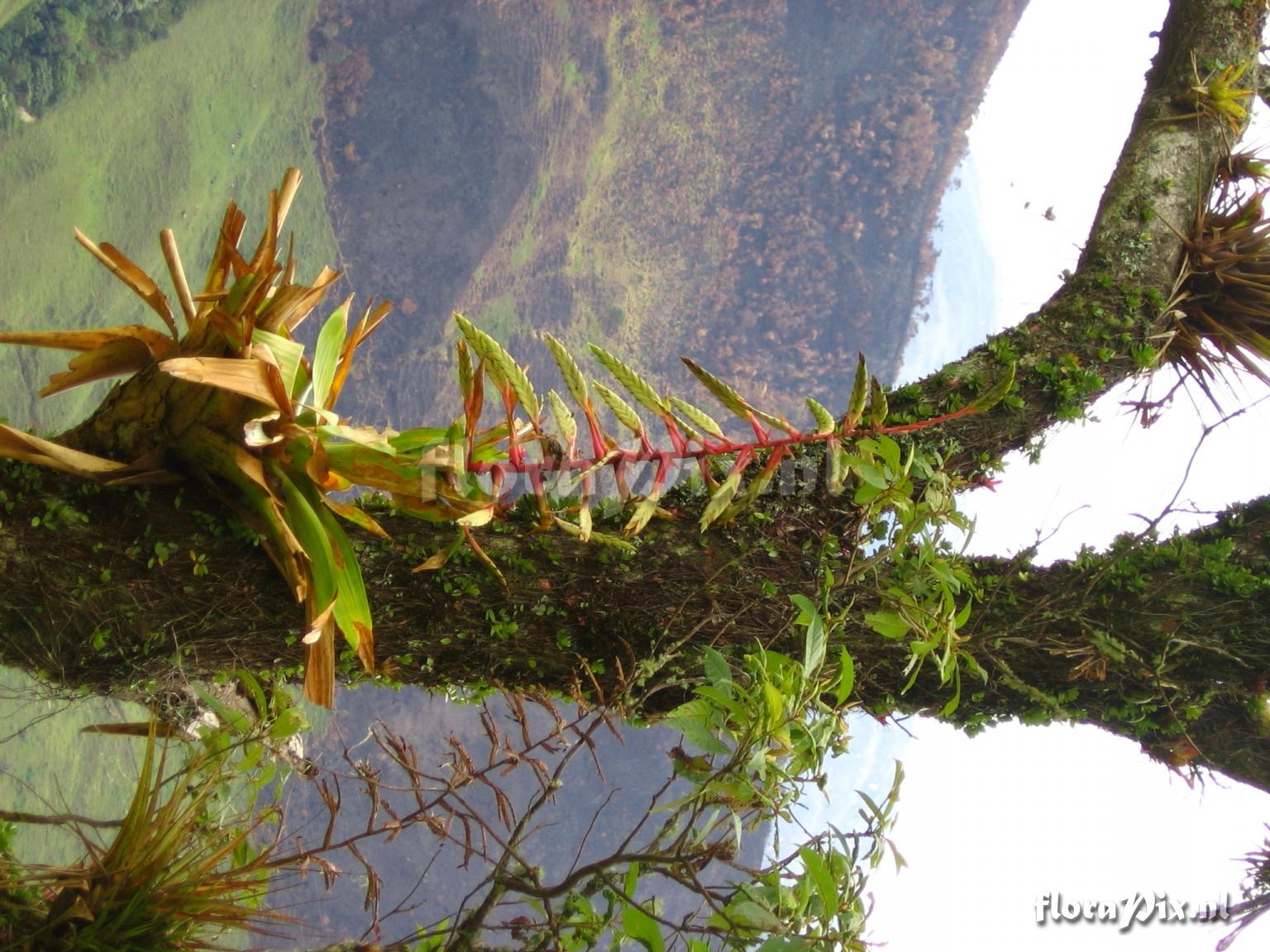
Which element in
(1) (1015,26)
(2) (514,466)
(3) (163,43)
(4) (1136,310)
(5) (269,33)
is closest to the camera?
(2) (514,466)

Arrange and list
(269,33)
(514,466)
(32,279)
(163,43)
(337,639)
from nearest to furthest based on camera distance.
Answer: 1. (514,466)
2. (337,639)
3. (32,279)
4. (163,43)
5. (269,33)

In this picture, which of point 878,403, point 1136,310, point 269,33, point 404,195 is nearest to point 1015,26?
point 404,195

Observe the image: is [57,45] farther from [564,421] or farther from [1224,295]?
[1224,295]

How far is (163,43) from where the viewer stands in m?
5.14

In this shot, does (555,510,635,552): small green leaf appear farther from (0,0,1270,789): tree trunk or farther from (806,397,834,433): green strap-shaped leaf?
(806,397,834,433): green strap-shaped leaf

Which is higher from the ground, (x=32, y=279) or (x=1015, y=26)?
(x=1015, y=26)

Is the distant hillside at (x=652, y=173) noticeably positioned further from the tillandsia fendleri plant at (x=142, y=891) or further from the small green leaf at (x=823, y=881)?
the small green leaf at (x=823, y=881)

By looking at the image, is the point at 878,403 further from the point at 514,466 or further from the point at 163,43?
the point at 163,43

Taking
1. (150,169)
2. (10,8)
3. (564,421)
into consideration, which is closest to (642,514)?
(564,421)

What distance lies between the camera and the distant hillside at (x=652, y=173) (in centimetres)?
704

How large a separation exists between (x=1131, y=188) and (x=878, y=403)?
1.16 meters

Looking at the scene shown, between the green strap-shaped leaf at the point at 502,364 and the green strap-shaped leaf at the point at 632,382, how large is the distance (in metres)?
0.10

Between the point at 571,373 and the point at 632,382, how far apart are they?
0.28ft

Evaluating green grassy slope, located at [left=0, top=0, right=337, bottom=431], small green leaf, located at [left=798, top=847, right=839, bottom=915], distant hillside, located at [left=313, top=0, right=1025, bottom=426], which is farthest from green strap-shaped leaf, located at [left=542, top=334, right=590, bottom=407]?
distant hillside, located at [left=313, top=0, right=1025, bottom=426]
